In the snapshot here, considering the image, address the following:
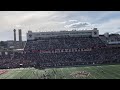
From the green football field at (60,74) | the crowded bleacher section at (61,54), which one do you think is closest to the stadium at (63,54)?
the crowded bleacher section at (61,54)

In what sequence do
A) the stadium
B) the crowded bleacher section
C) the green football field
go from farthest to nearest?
the crowded bleacher section → the stadium → the green football field

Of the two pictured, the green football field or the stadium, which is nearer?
the green football field

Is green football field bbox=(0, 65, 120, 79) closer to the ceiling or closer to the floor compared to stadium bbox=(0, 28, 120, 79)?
closer to the floor

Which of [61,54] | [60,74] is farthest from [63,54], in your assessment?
[60,74]

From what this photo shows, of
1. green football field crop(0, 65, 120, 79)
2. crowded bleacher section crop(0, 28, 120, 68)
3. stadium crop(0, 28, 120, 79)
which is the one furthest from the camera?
crowded bleacher section crop(0, 28, 120, 68)

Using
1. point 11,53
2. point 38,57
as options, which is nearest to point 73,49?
point 38,57

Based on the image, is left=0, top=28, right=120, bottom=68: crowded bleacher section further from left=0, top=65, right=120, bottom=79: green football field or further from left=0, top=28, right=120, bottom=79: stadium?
left=0, top=65, right=120, bottom=79: green football field

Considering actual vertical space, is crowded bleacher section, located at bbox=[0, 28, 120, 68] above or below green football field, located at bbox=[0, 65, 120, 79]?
above

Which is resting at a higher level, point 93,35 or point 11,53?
point 93,35

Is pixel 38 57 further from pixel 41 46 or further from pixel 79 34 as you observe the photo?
pixel 79 34

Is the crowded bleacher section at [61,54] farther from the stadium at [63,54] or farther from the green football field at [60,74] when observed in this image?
the green football field at [60,74]

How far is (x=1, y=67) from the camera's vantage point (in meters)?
16.8

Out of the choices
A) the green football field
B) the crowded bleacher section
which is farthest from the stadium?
the green football field
